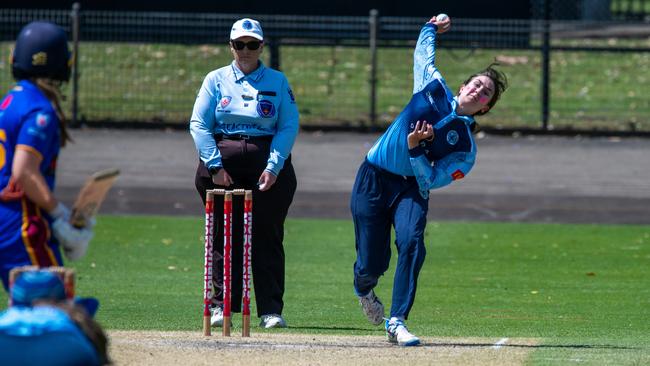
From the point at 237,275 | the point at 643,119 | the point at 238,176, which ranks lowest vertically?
the point at 643,119

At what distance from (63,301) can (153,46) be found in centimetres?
1852

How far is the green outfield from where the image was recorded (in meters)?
9.30

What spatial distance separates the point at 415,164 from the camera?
26.7 feet

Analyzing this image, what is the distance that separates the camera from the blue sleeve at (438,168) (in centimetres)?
814

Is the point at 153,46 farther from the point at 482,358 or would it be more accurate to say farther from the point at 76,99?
the point at 482,358

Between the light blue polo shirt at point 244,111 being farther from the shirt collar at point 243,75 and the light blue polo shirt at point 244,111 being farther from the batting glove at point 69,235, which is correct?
the batting glove at point 69,235

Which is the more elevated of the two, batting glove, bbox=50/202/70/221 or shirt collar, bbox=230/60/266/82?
shirt collar, bbox=230/60/266/82

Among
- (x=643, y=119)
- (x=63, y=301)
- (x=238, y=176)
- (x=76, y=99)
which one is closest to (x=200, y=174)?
(x=238, y=176)

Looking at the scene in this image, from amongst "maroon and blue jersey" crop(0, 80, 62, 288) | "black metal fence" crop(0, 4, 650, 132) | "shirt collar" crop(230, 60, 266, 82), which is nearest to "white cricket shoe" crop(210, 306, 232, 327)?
"shirt collar" crop(230, 60, 266, 82)

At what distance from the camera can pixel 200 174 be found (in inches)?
362

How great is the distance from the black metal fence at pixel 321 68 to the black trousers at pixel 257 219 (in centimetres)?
1316

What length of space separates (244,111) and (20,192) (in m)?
3.21

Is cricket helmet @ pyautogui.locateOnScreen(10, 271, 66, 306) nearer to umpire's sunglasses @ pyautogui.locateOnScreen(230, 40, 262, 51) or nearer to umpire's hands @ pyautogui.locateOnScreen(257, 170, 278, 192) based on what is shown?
umpire's hands @ pyautogui.locateOnScreen(257, 170, 278, 192)

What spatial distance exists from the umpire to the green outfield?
780 mm
